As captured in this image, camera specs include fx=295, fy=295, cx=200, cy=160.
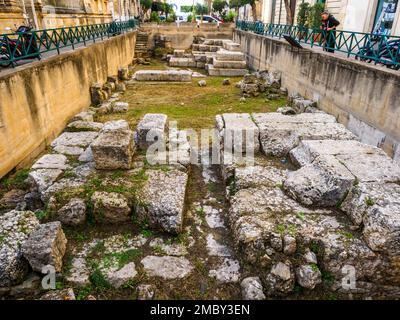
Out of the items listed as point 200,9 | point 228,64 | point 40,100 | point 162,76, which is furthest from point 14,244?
point 200,9

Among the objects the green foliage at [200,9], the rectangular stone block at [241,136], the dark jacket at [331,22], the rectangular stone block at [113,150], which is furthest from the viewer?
the green foliage at [200,9]

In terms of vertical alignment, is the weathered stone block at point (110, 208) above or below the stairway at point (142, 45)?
below

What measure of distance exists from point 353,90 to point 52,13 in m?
13.0

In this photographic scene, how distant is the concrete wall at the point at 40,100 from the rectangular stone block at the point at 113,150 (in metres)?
2.00

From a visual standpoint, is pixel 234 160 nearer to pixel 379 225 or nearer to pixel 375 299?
pixel 379 225

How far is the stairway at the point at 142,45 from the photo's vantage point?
65.2ft

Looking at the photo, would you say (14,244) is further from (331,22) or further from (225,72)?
(225,72)

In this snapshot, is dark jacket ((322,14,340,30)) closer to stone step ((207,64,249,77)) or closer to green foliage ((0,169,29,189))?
stone step ((207,64,249,77))

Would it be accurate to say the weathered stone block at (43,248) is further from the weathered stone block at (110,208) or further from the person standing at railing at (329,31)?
the person standing at railing at (329,31)

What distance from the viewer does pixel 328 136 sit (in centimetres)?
573

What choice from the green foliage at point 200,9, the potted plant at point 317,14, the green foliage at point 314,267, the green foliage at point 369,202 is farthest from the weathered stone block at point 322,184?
the green foliage at point 200,9

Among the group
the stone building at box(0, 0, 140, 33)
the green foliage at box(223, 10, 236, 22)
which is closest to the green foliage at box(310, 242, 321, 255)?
the stone building at box(0, 0, 140, 33)

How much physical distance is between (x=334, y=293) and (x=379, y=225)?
99 cm

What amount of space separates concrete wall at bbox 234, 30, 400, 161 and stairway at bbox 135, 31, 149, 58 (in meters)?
11.1
